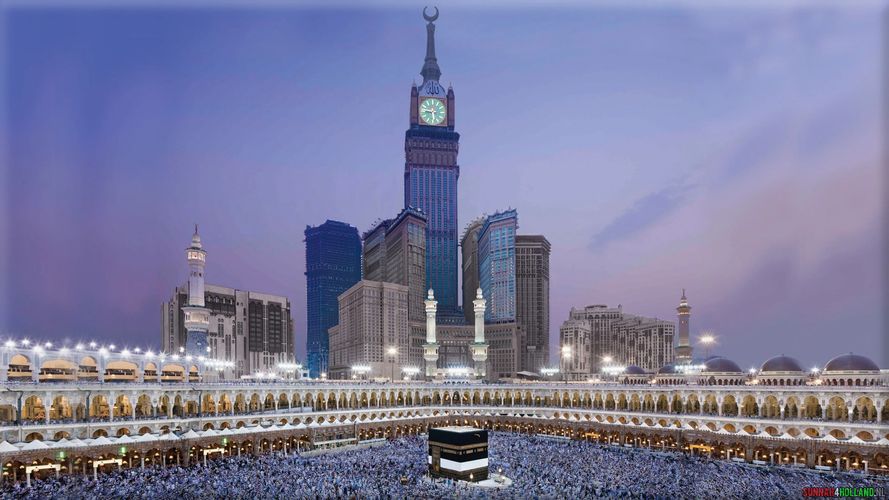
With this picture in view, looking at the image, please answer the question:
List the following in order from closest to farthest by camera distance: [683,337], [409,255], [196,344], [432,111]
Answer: [196,344], [683,337], [409,255], [432,111]

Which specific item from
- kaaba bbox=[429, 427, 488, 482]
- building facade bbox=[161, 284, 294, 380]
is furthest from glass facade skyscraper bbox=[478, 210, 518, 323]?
kaaba bbox=[429, 427, 488, 482]

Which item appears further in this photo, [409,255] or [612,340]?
[612,340]

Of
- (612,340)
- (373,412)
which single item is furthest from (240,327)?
(612,340)

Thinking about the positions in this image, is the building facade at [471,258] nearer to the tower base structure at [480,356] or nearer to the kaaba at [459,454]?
the tower base structure at [480,356]

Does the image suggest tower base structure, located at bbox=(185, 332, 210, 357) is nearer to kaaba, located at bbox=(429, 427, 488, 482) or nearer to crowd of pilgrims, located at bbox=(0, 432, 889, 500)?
A: crowd of pilgrims, located at bbox=(0, 432, 889, 500)

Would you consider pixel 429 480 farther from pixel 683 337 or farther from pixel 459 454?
pixel 683 337

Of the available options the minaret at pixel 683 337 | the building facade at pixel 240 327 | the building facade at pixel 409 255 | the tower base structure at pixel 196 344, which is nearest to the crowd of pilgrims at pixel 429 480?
the tower base structure at pixel 196 344
